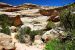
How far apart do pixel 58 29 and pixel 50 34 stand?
1393 mm

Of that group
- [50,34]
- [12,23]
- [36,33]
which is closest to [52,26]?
[36,33]

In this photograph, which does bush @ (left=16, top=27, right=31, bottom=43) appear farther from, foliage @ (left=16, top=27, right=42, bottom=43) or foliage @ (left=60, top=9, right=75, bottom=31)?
foliage @ (left=60, top=9, right=75, bottom=31)

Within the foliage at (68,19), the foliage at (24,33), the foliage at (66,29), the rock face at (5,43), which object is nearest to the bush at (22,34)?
the foliage at (24,33)

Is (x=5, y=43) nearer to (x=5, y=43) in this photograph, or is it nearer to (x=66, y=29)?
(x=5, y=43)

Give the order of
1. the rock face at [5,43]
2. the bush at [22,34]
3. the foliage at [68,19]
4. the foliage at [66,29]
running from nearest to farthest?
the foliage at [66,29] < the rock face at [5,43] < the foliage at [68,19] < the bush at [22,34]

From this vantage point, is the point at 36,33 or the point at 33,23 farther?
the point at 33,23

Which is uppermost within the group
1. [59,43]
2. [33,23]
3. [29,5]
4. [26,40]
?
[29,5]

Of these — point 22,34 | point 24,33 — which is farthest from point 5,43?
point 24,33

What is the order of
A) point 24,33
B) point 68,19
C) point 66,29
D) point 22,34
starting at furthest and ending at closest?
point 24,33, point 22,34, point 68,19, point 66,29

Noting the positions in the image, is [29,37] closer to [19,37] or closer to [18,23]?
[19,37]

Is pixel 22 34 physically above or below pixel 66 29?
above

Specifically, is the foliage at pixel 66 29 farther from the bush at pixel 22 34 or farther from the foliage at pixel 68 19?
the bush at pixel 22 34

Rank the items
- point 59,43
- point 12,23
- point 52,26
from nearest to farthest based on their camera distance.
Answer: point 59,43 < point 52,26 < point 12,23

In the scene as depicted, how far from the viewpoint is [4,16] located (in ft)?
100
